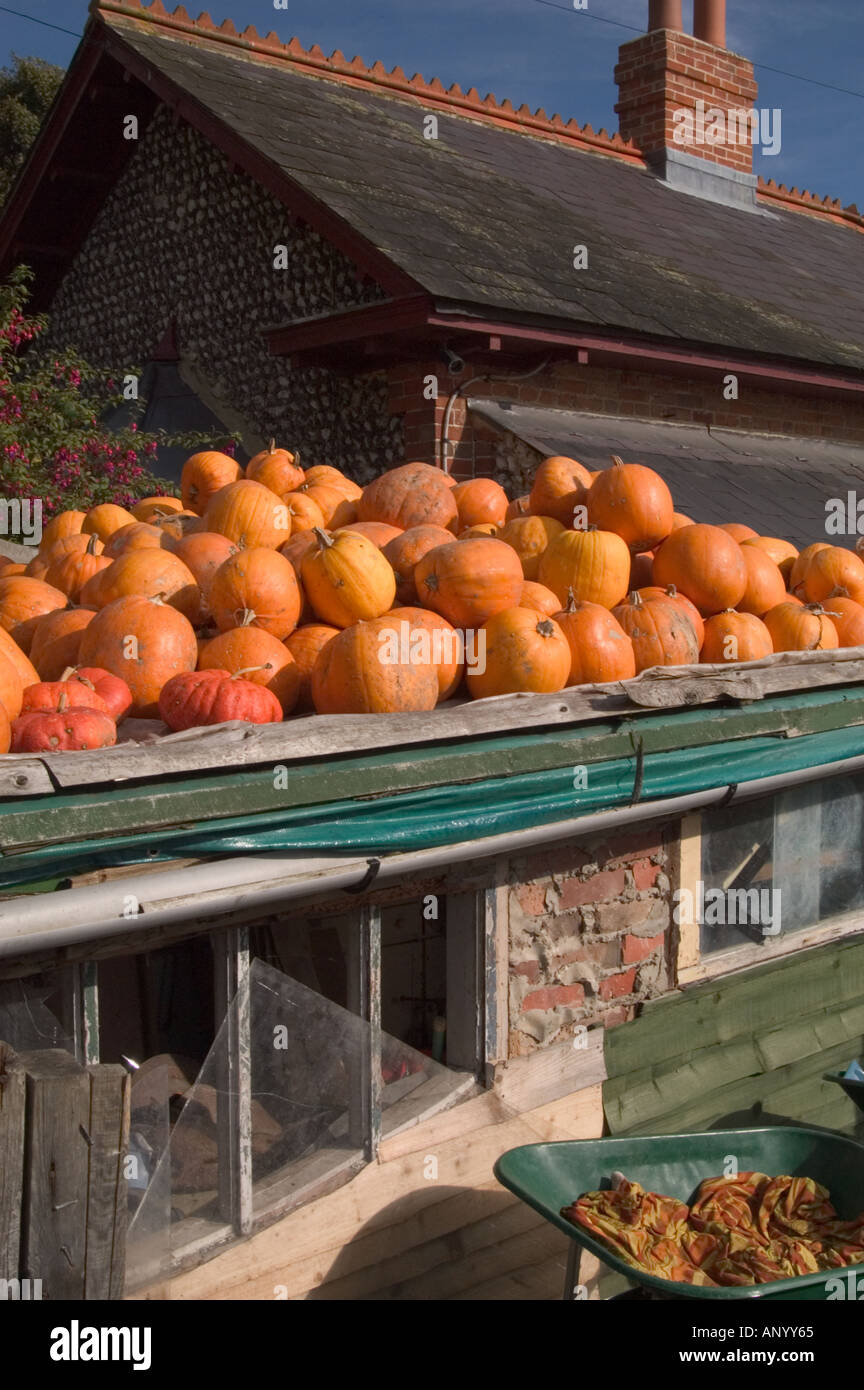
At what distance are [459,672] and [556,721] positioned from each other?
1.80 ft

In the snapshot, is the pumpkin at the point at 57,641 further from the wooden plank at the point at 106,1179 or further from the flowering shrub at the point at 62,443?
the flowering shrub at the point at 62,443

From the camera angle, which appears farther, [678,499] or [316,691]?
[678,499]

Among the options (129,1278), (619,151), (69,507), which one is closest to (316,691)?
(129,1278)

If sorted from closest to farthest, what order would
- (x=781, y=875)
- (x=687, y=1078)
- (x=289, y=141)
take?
(x=687, y=1078)
(x=781, y=875)
(x=289, y=141)

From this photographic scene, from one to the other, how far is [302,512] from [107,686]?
4.88 ft

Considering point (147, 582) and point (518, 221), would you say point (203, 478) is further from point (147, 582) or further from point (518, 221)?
point (518, 221)

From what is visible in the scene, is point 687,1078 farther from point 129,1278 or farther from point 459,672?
point 129,1278

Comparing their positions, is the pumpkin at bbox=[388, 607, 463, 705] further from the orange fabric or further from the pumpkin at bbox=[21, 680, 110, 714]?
the orange fabric

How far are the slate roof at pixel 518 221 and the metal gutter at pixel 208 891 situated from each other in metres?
5.01

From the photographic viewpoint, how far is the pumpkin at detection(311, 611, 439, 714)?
11.7 ft

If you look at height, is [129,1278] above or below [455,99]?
below

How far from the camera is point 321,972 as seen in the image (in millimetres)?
3957

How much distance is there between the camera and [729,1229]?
376 centimetres

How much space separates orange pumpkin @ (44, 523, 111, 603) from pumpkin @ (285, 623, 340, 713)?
838 millimetres
